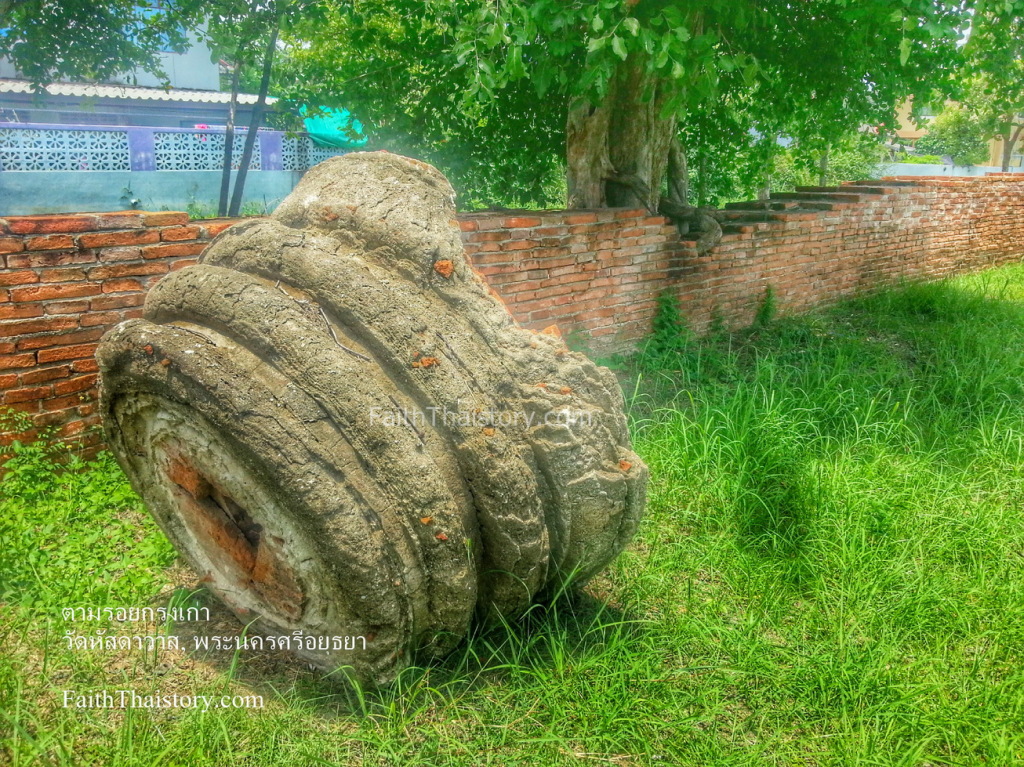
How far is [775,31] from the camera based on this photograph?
261 inches

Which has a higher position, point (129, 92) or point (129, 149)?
point (129, 92)

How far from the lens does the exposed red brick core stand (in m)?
3.45

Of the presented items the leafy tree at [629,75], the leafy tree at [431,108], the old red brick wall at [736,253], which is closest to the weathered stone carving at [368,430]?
the leafy tree at [629,75]

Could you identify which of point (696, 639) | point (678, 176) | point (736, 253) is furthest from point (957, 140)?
point (696, 639)

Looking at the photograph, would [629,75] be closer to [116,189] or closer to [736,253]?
[736,253]

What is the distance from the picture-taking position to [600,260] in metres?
5.60

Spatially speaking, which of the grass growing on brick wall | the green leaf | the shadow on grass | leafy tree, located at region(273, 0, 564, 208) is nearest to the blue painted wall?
leafy tree, located at region(273, 0, 564, 208)

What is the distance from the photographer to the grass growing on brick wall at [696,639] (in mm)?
2230

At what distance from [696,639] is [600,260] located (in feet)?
11.1

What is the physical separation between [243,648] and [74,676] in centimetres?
48

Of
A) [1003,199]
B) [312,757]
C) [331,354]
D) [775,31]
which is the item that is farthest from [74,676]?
[1003,199]

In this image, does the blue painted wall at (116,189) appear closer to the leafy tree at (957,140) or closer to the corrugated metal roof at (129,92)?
the corrugated metal roof at (129,92)

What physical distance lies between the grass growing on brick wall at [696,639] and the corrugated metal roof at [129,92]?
1120cm

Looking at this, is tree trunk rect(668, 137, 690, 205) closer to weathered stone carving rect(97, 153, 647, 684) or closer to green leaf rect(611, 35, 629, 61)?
green leaf rect(611, 35, 629, 61)
